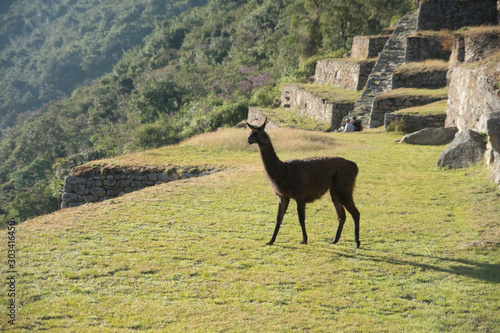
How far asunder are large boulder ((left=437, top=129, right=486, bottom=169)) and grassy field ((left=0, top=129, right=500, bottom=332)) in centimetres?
122

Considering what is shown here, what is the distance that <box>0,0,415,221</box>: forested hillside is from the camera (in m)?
35.9

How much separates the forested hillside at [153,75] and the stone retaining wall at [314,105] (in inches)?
164

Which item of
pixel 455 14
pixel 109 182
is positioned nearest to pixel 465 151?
pixel 109 182

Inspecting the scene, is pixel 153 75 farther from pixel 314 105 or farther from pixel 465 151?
pixel 465 151

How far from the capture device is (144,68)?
2906 inches

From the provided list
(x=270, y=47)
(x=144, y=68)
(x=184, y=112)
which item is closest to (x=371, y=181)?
(x=184, y=112)

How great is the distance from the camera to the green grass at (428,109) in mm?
20422

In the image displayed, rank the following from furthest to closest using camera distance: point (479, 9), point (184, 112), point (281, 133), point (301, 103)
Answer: point (184, 112) → point (301, 103) → point (479, 9) → point (281, 133)

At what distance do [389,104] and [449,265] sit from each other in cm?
1705

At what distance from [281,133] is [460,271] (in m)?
12.8

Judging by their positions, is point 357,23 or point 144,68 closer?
point 357,23

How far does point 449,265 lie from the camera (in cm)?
693

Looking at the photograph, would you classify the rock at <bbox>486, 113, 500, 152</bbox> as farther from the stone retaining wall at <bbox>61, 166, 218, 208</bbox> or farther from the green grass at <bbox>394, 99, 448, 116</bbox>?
the green grass at <bbox>394, 99, 448, 116</bbox>

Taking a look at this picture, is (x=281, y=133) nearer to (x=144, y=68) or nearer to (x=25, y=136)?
(x=25, y=136)
